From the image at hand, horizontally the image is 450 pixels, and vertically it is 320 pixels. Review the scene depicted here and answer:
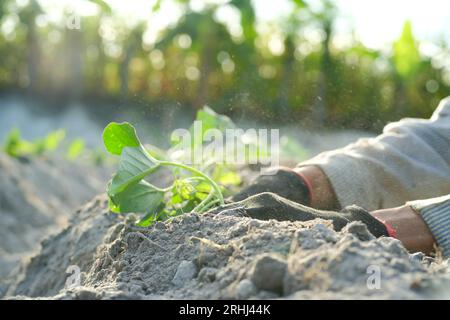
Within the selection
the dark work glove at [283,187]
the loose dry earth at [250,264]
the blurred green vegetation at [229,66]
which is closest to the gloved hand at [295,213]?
the loose dry earth at [250,264]

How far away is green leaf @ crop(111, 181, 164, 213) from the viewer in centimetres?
184

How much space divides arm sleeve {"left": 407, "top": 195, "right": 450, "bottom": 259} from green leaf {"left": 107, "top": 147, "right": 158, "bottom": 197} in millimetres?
755

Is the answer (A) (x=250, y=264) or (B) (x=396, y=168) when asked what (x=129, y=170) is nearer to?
(A) (x=250, y=264)

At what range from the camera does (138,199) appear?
6.15 ft

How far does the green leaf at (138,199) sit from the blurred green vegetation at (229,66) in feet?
20.3

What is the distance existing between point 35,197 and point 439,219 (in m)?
3.74

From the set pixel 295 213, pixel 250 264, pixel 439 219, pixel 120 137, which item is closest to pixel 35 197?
pixel 120 137

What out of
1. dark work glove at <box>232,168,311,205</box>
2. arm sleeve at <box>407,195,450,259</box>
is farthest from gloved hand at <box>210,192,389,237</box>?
dark work glove at <box>232,168,311,205</box>

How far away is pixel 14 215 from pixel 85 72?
1333cm

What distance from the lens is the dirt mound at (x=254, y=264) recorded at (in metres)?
1.03

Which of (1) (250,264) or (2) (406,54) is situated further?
(2) (406,54)

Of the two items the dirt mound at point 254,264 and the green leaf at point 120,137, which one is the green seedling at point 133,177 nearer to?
the green leaf at point 120,137

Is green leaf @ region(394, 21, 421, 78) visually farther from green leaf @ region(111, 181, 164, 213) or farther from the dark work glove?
green leaf @ region(111, 181, 164, 213)

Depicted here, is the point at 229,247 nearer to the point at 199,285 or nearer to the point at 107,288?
the point at 199,285
